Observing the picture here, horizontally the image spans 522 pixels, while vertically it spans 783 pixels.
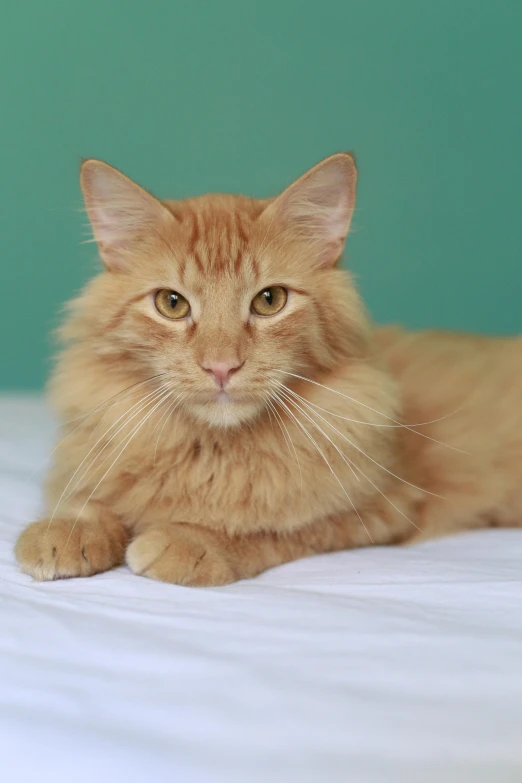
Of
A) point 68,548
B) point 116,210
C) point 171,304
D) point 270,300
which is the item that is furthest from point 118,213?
point 68,548

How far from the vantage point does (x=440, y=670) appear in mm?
989

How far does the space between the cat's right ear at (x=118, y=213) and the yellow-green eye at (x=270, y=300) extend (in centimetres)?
25

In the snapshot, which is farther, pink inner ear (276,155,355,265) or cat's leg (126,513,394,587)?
pink inner ear (276,155,355,265)

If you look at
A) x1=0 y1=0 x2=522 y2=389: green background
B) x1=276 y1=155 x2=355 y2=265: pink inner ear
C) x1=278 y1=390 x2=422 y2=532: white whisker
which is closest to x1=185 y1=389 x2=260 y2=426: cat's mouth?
x1=278 y1=390 x2=422 y2=532: white whisker

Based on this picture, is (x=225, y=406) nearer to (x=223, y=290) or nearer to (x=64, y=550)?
(x=223, y=290)

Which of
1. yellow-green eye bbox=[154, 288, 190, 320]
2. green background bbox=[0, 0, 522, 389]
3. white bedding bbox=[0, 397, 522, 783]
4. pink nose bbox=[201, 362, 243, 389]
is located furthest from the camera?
green background bbox=[0, 0, 522, 389]

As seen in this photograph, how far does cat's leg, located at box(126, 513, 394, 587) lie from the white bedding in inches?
1.8

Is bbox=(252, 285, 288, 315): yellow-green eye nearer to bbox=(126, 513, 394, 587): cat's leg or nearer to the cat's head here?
the cat's head

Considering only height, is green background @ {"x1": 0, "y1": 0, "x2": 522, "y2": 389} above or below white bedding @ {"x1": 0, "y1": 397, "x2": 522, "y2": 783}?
above

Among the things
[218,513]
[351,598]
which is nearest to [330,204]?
[218,513]

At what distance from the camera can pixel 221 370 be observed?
1319 millimetres

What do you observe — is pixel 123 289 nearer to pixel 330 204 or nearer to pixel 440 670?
pixel 330 204

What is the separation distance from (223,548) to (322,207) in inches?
29.4

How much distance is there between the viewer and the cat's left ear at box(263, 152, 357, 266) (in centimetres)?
152
